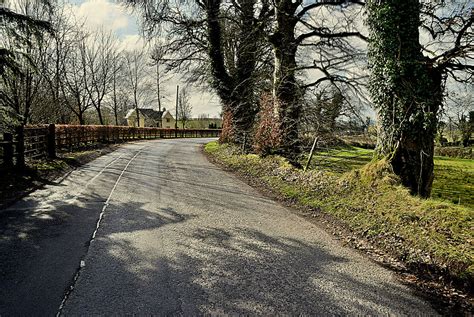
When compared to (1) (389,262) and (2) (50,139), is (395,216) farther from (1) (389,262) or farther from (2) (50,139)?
(2) (50,139)

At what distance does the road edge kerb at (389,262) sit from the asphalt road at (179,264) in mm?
184

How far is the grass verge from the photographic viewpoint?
4.09 m

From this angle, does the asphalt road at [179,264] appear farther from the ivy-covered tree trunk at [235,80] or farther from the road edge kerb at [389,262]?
the ivy-covered tree trunk at [235,80]

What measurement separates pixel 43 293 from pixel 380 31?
7.76m

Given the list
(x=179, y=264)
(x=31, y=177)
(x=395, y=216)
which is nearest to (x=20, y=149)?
(x=31, y=177)

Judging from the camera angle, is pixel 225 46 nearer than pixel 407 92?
No

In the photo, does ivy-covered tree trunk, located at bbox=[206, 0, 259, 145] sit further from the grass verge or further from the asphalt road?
the asphalt road

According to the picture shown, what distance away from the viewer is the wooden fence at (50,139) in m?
9.52

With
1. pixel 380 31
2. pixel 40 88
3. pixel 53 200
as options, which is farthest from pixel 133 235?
pixel 40 88

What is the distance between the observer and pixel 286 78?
40.0ft

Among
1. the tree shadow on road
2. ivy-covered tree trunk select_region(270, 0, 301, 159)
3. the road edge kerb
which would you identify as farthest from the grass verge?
ivy-covered tree trunk select_region(270, 0, 301, 159)

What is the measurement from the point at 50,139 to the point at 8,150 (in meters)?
4.44

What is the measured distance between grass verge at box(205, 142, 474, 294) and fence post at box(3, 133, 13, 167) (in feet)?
25.6

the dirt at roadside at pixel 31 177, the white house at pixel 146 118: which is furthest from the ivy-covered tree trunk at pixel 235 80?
the white house at pixel 146 118
